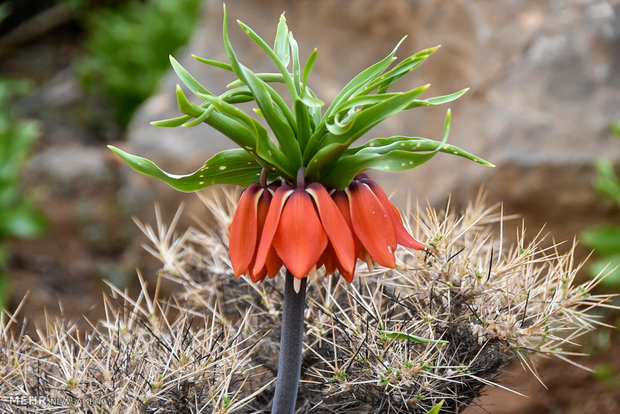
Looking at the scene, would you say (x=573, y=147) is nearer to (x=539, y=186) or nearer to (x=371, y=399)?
(x=539, y=186)

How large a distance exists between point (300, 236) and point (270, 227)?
4cm

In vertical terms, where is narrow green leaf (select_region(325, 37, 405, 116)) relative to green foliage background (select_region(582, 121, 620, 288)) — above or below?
above

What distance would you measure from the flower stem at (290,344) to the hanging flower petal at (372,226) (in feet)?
0.36

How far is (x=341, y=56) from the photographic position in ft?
11.7

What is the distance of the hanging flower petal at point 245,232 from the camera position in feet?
2.73

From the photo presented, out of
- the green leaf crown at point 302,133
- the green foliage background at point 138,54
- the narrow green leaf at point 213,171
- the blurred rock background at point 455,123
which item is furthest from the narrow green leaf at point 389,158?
the green foliage background at point 138,54

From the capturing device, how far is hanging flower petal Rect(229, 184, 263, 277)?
0.83 m

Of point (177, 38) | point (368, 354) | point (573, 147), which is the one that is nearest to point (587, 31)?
point (573, 147)

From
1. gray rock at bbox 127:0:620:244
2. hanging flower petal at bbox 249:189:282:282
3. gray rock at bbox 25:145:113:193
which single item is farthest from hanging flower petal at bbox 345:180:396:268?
gray rock at bbox 25:145:113:193

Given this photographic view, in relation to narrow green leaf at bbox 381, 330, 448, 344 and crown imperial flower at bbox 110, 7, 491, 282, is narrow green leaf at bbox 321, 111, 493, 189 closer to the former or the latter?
crown imperial flower at bbox 110, 7, 491, 282

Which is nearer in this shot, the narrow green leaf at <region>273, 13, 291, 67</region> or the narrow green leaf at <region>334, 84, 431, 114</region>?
the narrow green leaf at <region>334, 84, 431, 114</region>

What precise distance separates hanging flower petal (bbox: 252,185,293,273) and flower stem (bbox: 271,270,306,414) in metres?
0.07

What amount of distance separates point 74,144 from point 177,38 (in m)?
1.31

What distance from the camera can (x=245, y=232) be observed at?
0.84m
